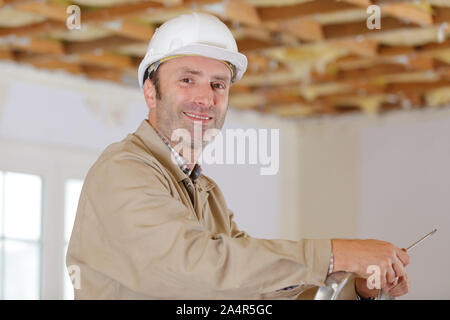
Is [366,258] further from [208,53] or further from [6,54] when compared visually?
[6,54]

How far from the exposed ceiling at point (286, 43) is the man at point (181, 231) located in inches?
74.8

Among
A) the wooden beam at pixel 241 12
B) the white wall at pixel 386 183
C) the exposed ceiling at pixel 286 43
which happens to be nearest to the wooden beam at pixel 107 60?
the exposed ceiling at pixel 286 43

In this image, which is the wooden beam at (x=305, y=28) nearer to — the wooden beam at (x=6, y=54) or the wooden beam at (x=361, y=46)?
the wooden beam at (x=361, y=46)

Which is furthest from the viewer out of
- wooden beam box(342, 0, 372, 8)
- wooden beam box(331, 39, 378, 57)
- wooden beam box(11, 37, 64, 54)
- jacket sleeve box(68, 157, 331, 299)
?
wooden beam box(11, 37, 64, 54)

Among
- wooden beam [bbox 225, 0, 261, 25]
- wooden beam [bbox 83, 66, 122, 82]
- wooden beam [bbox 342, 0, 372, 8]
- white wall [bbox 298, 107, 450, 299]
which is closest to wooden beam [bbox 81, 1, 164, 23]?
wooden beam [bbox 225, 0, 261, 25]

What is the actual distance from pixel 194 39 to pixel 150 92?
21cm

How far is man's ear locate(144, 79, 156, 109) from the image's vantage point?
6.12 feet

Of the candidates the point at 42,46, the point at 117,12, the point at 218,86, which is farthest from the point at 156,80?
the point at 42,46

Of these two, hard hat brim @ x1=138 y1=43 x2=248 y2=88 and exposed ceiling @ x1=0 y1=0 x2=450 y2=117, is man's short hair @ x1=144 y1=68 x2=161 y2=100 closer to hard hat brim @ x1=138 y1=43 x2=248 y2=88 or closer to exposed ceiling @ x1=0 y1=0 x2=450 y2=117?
hard hat brim @ x1=138 y1=43 x2=248 y2=88

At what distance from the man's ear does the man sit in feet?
0.13

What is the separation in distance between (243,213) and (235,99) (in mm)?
933

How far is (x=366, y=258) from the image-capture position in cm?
142

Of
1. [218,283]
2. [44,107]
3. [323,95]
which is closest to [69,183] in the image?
[44,107]

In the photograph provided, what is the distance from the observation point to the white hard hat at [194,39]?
172 cm
